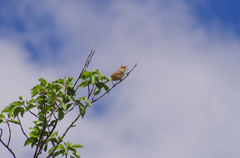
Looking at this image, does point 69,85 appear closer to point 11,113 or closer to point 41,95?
point 41,95

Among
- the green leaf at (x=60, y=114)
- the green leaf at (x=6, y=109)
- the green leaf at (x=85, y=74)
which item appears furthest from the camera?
the green leaf at (x=85, y=74)

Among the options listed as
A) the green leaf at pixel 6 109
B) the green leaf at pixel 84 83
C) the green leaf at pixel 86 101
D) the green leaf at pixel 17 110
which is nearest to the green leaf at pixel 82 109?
the green leaf at pixel 86 101

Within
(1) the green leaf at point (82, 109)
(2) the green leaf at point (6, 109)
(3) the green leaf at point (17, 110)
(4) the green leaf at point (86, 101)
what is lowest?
(1) the green leaf at point (82, 109)

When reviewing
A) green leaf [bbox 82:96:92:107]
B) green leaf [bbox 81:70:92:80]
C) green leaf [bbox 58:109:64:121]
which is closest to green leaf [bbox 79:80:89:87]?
green leaf [bbox 81:70:92:80]

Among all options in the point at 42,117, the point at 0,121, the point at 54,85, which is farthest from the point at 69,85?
the point at 0,121

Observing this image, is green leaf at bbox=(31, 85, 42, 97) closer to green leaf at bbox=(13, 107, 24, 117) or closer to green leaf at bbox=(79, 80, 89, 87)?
green leaf at bbox=(13, 107, 24, 117)

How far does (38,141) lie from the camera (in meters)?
5.26

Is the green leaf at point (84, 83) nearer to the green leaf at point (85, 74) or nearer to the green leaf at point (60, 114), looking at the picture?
the green leaf at point (85, 74)

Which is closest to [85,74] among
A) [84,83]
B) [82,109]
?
[84,83]

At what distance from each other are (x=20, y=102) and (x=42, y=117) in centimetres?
45

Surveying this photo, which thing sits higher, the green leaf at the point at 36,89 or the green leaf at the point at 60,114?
the green leaf at the point at 36,89

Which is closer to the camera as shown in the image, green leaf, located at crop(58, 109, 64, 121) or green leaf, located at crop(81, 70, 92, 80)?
green leaf, located at crop(58, 109, 64, 121)

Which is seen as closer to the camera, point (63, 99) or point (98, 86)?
point (63, 99)

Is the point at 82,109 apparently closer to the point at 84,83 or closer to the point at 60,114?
the point at 60,114
